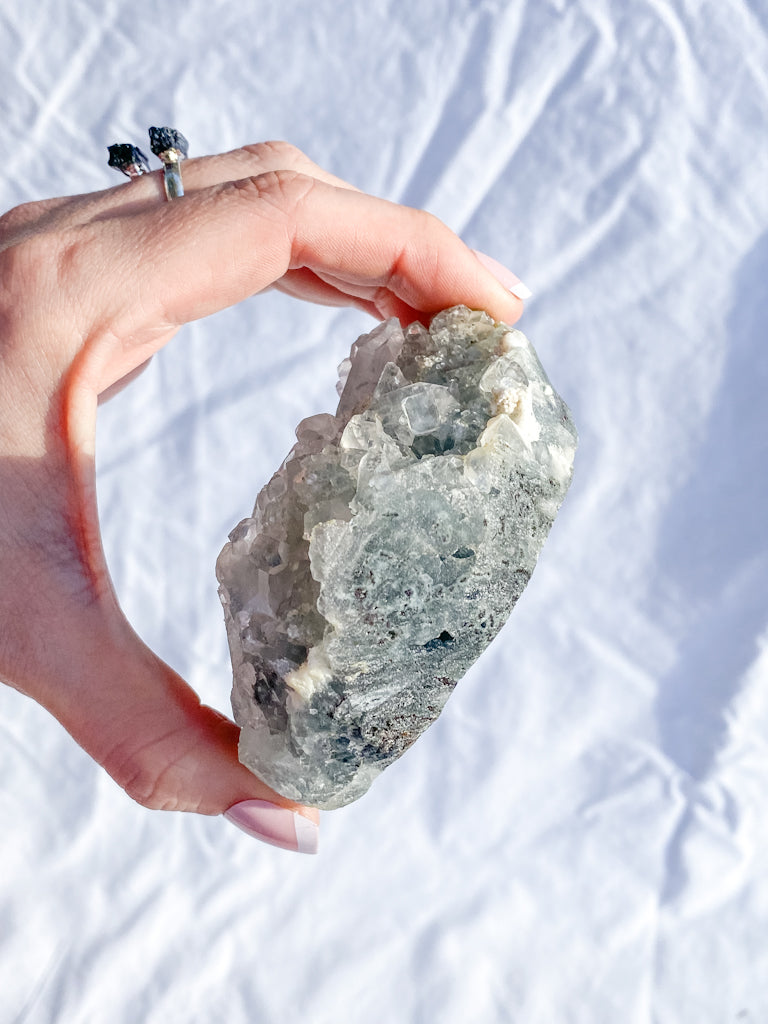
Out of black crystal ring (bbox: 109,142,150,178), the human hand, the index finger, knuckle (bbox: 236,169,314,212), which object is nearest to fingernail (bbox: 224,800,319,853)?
the human hand

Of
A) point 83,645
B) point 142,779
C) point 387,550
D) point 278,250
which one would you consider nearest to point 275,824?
point 142,779

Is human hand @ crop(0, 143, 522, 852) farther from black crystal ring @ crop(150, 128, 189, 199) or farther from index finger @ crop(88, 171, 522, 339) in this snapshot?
black crystal ring @ crop(150, 128, 189, 199)

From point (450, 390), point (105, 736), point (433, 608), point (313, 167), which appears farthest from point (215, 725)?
point (313, 167)

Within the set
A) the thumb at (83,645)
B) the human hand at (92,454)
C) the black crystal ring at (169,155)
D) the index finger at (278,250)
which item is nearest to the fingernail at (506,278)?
the index finger at (278,250)

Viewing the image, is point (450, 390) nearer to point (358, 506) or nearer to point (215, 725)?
point (358, 506)

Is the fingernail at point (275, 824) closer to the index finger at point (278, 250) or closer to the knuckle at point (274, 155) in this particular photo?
the index finger at point (278, 250)

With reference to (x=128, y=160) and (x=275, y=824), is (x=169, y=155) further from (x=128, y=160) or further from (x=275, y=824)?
(x=275, y=824)
